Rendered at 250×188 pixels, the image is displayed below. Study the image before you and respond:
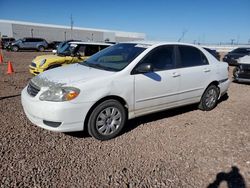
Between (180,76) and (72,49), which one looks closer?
(180,76)

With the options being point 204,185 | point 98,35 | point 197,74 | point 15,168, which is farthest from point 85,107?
point 98,35

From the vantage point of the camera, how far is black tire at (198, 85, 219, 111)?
5398 mm

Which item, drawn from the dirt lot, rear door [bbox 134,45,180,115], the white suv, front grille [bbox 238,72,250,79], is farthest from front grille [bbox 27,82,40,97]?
front grille [bbox 238,72,250,79]

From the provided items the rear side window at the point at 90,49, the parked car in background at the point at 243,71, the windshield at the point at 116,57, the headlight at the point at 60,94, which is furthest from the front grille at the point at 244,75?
the headlight at the point at 60,94

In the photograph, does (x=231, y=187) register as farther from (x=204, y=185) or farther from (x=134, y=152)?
(x=134, y=152)

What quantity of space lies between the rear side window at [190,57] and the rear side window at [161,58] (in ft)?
0.77

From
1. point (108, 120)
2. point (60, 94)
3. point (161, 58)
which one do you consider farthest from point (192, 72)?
point (60, 94)

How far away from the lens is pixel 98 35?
7394 centimetres

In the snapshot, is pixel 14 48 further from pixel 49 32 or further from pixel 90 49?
pixel 49 32

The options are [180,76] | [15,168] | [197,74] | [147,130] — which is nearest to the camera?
[15,168]

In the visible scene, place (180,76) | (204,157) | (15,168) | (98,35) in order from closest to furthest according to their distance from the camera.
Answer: (15,168) < (204,157) < (180,76) < (98,35)

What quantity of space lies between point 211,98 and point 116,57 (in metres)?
2.61

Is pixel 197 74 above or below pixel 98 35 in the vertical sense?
below

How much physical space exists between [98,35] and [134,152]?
7360 cm
